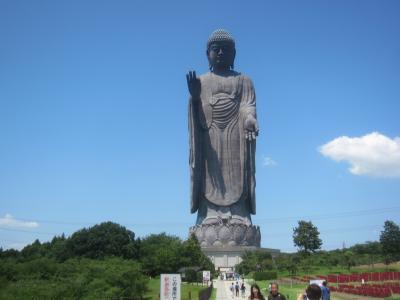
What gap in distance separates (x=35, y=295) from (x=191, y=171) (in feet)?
86.7

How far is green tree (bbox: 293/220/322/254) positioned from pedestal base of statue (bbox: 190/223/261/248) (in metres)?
3.59

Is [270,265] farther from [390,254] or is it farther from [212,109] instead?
[212,109]

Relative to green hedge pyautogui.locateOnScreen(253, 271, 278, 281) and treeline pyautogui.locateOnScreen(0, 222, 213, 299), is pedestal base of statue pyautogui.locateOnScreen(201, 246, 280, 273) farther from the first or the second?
green hedge pyautogui.locateOnScreen(253, 271, 278, 281)

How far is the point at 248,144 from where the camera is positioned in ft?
122

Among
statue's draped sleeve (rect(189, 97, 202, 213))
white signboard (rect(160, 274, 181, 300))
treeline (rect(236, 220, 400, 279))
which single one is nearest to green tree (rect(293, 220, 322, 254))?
treeline (rect(236, 220, 400, 279))

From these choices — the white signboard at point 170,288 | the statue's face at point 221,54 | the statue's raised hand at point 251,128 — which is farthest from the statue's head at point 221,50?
the white signboard at point 170,288

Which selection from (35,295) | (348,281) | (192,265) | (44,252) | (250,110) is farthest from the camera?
(44,252)

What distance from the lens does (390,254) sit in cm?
3656

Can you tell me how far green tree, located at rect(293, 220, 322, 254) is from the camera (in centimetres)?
3953

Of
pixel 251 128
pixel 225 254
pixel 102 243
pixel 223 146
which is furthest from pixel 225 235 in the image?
pixel 102 243

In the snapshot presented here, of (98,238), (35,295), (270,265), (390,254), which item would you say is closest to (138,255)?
(98,238)

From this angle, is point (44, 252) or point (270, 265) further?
point (44, 252)

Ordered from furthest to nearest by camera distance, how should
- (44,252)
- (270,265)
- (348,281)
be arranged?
(44,252) < (270,265) < (348,281)

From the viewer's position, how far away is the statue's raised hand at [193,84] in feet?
108
